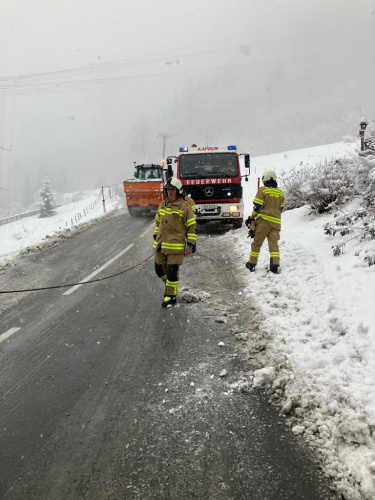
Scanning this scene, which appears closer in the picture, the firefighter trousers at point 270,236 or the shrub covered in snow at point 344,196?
the shrub covered in snow at point 344,196

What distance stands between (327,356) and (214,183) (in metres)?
8.13

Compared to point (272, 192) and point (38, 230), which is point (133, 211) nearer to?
point (38, 230)

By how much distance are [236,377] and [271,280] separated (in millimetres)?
3056

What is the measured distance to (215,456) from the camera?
247 centimetres

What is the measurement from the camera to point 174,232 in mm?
5426

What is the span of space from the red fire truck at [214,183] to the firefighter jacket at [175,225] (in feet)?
18.3

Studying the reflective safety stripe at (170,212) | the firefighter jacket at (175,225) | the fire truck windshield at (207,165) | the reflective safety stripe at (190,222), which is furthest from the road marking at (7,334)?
the fire truck windshield at (207,165)

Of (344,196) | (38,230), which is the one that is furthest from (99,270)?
(38,230)

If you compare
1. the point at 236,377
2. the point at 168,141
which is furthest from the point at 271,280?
the point at 168,141

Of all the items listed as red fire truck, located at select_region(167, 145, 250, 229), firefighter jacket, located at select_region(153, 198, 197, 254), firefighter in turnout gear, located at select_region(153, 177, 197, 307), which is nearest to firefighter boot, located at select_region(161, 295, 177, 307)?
firefighter in turnout gear, located at select_region(153, 177, 197, 307)

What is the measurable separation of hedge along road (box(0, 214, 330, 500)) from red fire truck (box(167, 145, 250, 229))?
583 cm

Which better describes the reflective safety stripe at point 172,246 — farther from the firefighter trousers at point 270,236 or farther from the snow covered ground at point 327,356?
the firefighter trousers at point 270,236

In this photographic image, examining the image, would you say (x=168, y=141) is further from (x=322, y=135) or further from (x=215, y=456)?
(x=215, y=456)

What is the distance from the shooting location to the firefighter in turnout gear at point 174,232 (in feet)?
17.7
